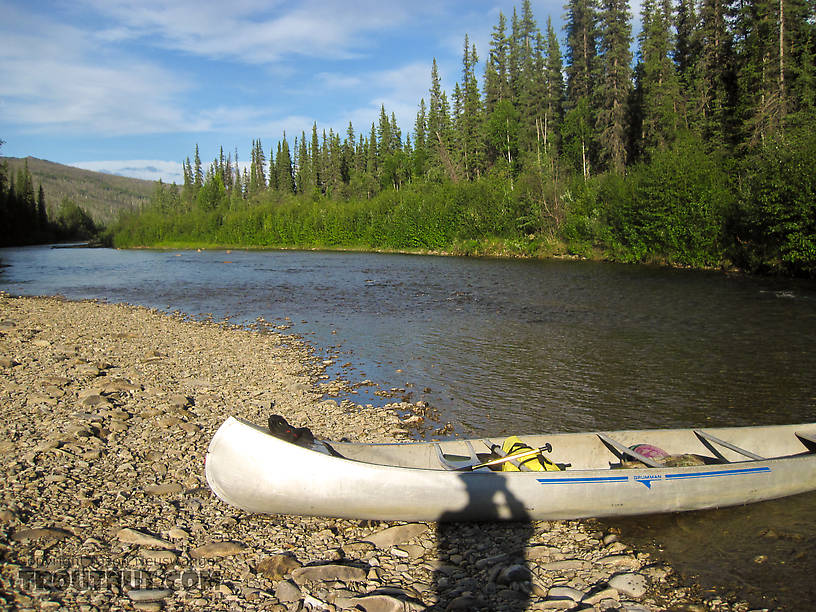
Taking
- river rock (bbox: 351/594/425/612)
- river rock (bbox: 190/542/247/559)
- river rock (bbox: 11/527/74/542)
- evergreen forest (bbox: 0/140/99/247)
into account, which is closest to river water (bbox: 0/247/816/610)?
river rock (bbox: 351/594/425/612)

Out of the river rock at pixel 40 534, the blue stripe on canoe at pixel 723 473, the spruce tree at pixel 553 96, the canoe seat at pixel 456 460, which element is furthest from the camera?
the spruce tree at pixel 553 96

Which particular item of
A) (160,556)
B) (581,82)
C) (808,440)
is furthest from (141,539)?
(581,82)

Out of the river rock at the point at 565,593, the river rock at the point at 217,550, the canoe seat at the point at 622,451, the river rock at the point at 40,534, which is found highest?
the river rock at the point at 40,534

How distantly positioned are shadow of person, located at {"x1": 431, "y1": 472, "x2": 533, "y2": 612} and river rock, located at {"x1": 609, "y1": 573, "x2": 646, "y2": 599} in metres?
0.84

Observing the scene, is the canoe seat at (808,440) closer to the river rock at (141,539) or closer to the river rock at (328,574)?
the river rock at (328,574)

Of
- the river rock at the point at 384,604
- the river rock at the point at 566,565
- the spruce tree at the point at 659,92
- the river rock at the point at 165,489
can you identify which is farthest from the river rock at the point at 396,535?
the spruce tree at the point at 659,92

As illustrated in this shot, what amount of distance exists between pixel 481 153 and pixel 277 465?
3239 inches

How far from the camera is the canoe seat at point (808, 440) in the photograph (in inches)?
319

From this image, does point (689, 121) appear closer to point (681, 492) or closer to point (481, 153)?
point (481, 153)

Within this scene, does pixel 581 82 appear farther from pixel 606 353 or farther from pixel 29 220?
pixel 29 220

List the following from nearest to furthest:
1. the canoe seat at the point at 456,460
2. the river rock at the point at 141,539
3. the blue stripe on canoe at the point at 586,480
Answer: the river rock at the point at 141,539
the blue stripe on canoe at the point at 586,480
the canoe seat at the point at 456,460

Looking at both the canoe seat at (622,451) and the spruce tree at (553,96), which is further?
the spruce tree at (553,96)

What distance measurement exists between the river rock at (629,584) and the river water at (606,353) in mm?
698

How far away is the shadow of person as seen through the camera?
17.0 feet
